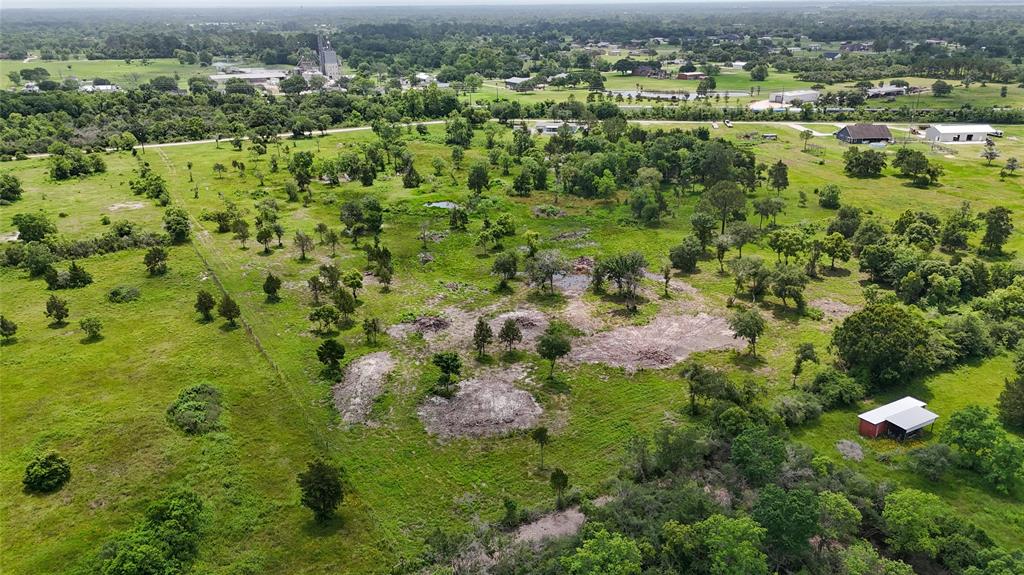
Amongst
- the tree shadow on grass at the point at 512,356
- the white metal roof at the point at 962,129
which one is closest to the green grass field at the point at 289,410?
the tree shadow on grass at the point at 512,356

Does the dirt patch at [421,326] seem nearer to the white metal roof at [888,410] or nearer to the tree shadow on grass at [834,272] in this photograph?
the white metal roof at [888,410]

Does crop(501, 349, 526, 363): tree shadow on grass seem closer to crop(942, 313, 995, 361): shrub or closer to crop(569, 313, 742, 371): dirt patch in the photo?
crop(569, 313, 742, 371): dirt patch

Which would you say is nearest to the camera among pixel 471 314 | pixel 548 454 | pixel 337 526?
pixel 337 526

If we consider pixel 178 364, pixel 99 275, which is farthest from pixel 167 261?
pixel 178 364

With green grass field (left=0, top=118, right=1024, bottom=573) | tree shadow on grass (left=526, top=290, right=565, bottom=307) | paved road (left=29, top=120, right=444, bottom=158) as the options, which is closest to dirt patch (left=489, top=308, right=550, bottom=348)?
tree shadow on grass (left=526, top=290, right=565, bottom=307)

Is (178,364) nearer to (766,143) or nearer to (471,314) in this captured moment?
(471,314)

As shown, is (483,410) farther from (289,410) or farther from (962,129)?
(962,129)
